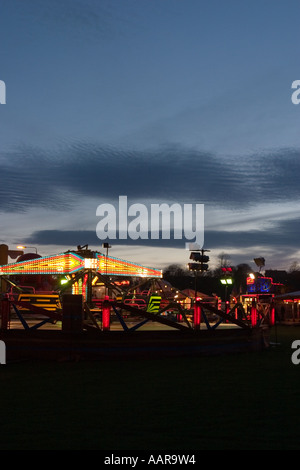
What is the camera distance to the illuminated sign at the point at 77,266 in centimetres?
3002

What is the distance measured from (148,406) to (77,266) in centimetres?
2007

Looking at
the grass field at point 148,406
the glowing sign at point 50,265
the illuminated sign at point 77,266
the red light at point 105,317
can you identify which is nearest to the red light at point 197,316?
the red light at point 105,317

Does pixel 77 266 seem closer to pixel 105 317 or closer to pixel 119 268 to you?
pixel 119 268

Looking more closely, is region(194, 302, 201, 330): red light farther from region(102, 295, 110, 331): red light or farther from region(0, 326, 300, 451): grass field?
region(0, 326, 300, 451): grass field

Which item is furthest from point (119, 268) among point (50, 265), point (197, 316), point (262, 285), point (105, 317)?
point (262, 285)

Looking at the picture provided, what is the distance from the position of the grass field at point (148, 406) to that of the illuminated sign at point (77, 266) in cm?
1335

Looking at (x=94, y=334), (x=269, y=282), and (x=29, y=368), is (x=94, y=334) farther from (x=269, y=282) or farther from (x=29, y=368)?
(x=269, y=282)

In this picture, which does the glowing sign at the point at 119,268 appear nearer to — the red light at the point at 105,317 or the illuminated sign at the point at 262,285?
the red light at the point at 105,317

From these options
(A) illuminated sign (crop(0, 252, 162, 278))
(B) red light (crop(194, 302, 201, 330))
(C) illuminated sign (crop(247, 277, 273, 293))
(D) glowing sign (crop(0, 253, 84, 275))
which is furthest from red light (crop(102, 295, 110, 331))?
(C) illuminated sign (crop(247, 277, 273, 293))

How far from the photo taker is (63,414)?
9555 millimetres

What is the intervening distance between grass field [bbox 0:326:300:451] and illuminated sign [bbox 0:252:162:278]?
43.8ft
